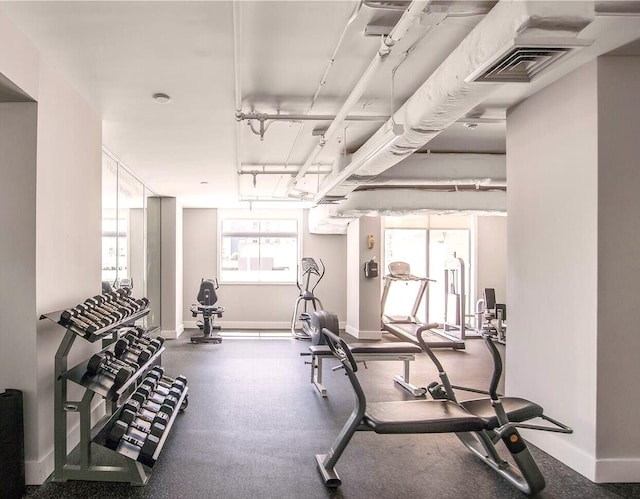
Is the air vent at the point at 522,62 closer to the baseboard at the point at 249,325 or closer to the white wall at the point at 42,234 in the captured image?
the white wall at the point at 42,234

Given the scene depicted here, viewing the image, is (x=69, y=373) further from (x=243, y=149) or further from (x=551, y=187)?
(x=551, y=187)

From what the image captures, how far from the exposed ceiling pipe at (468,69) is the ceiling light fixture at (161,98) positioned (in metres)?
1.61

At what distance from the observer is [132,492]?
8.21ft

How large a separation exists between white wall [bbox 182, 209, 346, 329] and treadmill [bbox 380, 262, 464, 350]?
4.18 feet

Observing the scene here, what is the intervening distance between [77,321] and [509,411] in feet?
8.93

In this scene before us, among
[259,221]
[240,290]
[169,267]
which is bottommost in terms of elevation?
[240,290]

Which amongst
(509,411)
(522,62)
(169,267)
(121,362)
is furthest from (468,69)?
(169,267)

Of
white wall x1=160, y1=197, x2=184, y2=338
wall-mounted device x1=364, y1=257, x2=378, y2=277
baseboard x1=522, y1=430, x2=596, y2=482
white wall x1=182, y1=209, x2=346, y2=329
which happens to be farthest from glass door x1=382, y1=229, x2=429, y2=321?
baseboard x1=522, y1=430, x2=596, y2=482

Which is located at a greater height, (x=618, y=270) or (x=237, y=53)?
(x=237, y=53)

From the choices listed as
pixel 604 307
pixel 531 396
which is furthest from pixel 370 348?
pixel 604 307

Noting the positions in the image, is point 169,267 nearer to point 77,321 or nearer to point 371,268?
point 371,268

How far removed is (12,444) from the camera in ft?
7.73

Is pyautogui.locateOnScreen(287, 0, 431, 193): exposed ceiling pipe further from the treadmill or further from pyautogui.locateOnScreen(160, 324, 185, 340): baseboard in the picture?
pyautogui.locateOnScreen(160, 324, 185, 340): baseboard

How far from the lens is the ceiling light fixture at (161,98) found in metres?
3.13
